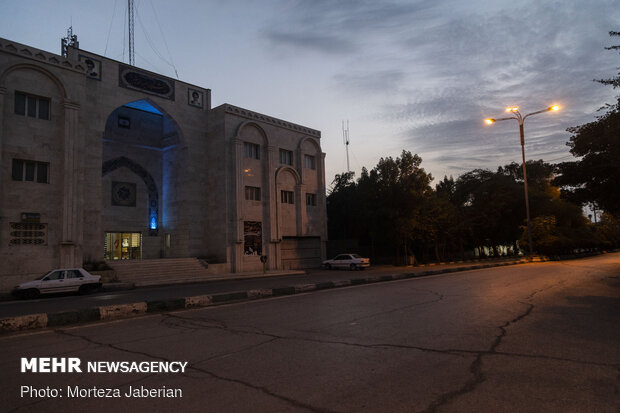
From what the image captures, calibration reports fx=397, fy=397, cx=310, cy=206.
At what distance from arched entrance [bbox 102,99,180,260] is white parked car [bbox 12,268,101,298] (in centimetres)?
1249

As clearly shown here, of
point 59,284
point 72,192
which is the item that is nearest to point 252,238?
point 72,192

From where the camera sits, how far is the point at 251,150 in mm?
31891

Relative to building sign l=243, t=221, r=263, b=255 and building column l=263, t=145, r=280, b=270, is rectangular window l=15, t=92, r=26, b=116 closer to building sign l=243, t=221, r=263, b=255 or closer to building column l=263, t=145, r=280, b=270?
building sign l=243, t=221, r=263, b=255

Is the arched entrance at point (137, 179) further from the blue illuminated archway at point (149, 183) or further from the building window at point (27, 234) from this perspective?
the building window at point (27, 234)

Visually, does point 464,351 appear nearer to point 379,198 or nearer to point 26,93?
point 26,93

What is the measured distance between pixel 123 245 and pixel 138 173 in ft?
18.6

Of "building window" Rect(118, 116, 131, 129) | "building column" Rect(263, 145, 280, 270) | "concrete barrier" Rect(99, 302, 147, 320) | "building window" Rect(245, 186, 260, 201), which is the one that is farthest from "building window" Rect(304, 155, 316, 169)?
"concrete barrier" Rect(99, 302, 147, 320)

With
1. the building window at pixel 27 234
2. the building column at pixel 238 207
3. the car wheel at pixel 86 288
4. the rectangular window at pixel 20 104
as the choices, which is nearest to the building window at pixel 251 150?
the building column at pixel 238 207

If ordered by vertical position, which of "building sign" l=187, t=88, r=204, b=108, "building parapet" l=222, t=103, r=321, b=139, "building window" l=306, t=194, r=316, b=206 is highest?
"building sign" l=187, t=88, r=204, b=108

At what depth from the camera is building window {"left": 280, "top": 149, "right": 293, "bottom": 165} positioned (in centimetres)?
3431

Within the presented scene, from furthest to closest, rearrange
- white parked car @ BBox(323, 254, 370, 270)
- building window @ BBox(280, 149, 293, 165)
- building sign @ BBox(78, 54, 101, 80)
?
building window @ BBox(280, 149, 293, 165) < white parked car @ BBox(323, 254, 370, 270) < building sign @ BBox(78, 54, 101, 80)

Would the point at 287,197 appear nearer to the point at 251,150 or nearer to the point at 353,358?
the point at 251,150

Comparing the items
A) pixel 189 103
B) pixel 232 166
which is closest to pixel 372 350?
pixel 232 166

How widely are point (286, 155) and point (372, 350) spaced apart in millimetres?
30117
